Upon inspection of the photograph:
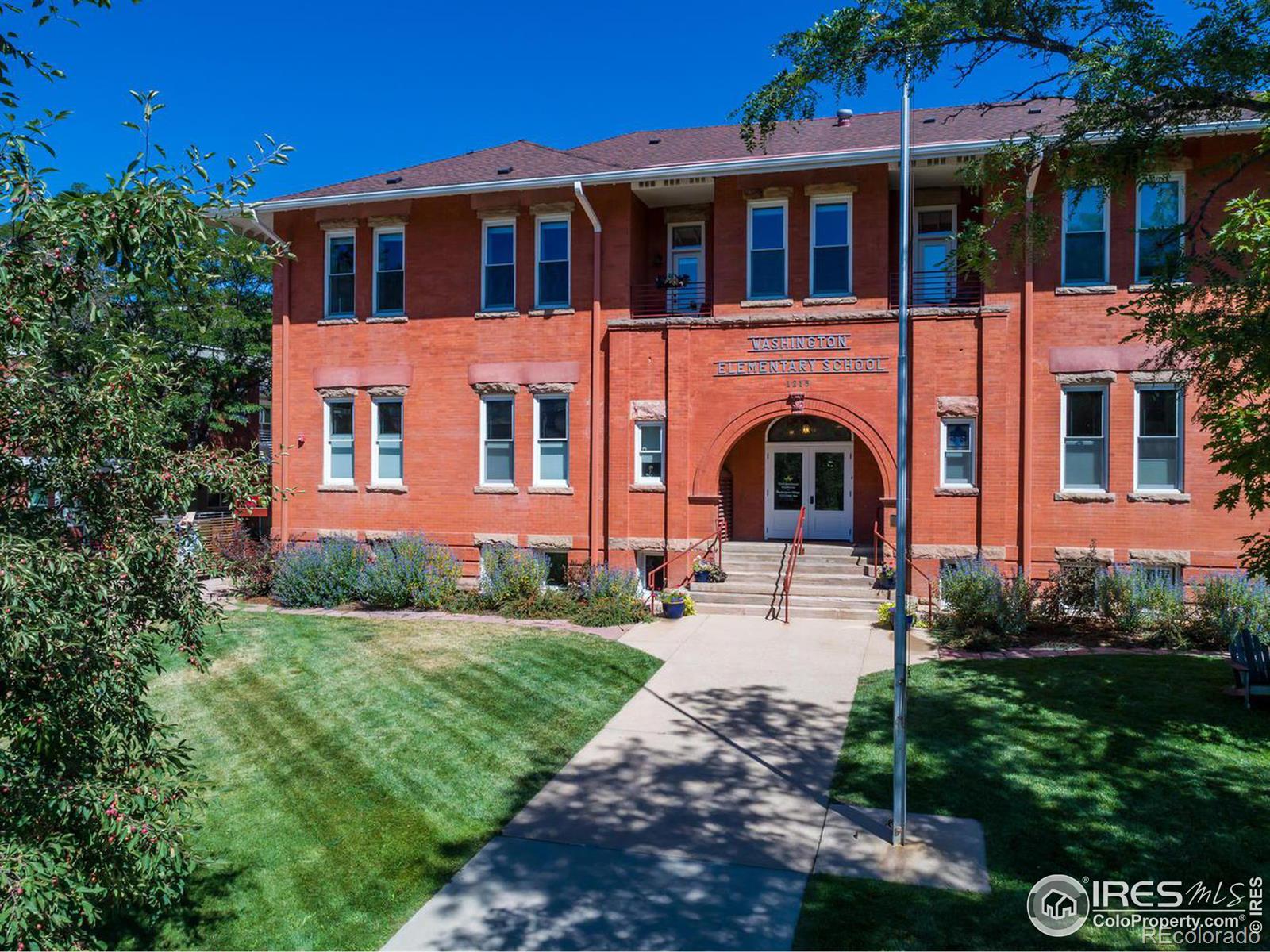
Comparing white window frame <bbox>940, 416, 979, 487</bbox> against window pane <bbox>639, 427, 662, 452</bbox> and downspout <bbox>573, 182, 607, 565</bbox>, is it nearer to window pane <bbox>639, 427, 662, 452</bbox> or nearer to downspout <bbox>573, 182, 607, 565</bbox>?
window pane <bbox>639, 427, 662, 452</bbox>

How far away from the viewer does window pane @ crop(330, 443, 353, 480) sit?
19125 millimetres

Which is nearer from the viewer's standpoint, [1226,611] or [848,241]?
[1226,611]

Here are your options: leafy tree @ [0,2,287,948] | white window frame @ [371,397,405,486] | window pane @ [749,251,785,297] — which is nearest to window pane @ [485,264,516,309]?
white window frame @ [371,397,405,486]

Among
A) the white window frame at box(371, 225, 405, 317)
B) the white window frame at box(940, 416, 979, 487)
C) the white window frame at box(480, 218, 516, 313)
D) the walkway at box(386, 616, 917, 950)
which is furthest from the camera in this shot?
the white window frame at box(371, 225, 405, 317)

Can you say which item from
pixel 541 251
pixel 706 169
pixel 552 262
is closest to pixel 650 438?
pixel 552 262

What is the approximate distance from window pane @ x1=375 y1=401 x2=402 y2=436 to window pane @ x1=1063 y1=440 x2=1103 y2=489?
13539 millimetres

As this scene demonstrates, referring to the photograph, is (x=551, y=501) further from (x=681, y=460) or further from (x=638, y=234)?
(x=638, y=234)

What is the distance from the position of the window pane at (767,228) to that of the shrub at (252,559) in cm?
1208

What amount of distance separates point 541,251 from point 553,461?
14.7 ft

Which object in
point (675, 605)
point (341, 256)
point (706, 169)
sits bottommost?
point (675, 605)

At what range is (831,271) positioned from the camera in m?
16.8

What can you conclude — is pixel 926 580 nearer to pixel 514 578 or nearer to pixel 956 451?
pixel 956 451

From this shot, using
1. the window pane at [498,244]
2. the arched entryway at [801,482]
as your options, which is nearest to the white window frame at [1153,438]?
the arched entryway at [801,482]

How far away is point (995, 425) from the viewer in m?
15.6
